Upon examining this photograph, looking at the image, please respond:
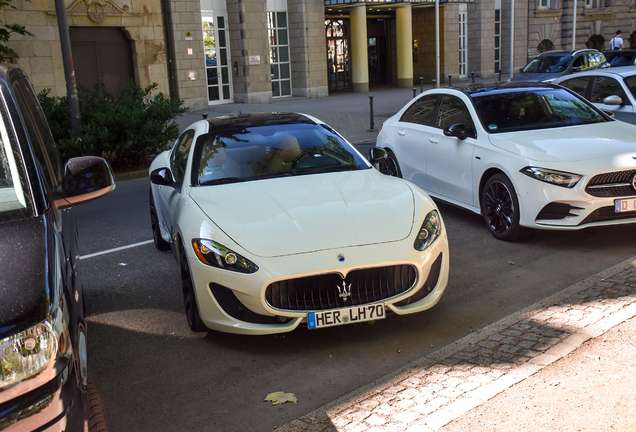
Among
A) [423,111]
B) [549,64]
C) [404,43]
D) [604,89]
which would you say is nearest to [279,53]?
[404,43]

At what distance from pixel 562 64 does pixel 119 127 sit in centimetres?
1461

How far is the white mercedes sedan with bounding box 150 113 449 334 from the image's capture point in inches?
183

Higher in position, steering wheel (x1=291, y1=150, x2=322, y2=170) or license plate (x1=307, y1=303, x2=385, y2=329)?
steering wheel (x1=291, y1=150, x2=322, y2=170)

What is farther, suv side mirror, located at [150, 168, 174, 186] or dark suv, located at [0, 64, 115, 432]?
suv side mirror, located at [150, 168, 174, 186]

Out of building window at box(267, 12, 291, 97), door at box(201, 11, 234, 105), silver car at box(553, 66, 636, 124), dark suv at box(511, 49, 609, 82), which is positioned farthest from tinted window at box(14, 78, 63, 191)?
building window at box(267, 12, 291, 97)

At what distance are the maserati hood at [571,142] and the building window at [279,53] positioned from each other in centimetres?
2210

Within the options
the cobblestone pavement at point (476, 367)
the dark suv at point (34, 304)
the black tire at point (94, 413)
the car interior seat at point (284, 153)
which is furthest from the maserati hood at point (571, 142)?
the black tire at point (94, 413)

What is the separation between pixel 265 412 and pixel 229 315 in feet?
3.09

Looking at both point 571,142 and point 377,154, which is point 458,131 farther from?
point 377,154

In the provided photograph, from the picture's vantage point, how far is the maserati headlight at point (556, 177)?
6.66 metres

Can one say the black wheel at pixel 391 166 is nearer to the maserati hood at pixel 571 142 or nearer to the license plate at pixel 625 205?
the maserati hood at pixel 571 142

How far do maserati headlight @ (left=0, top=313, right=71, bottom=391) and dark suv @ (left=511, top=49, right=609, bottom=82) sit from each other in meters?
20.5

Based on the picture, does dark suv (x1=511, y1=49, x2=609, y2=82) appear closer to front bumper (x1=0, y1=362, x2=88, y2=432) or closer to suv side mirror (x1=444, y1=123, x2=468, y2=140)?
suv side mirror (x1=444, y1=123, x2=468, y2=140)

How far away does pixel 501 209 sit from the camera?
7348mm
